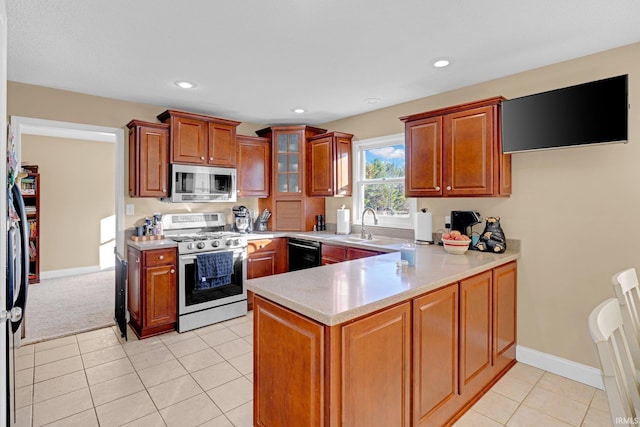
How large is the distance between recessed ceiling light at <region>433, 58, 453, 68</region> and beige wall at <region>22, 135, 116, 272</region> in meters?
6.10

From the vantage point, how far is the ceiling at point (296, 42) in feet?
6.34

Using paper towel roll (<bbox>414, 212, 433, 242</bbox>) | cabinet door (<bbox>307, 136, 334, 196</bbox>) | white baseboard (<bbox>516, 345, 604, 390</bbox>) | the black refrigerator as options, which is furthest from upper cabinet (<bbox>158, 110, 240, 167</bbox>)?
white baseboard (<bbox>516, 345, 604, 390</bbox>)

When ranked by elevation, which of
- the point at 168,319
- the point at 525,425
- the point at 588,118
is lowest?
the point at 525,425

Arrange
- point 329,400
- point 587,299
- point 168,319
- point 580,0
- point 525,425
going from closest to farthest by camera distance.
A: point 329,400, point 580,0, point 525,425, point 587,299, point 168,319

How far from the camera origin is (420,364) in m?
1.80

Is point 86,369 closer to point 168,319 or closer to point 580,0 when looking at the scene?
point 168,319

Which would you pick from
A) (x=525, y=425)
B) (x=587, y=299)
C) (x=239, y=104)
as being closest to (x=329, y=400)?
(x=525, y=425)

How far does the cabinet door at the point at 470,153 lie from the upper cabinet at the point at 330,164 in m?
1.53

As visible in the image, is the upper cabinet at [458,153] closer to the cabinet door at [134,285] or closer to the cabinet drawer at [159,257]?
the cabinet drawer at [159,257]

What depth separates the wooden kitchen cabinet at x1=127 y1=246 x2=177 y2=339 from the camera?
326cm

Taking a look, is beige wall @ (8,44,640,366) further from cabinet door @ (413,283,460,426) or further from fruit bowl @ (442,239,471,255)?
cabinet door @ (413,283,460,426)

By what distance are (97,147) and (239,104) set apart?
4.00 metres

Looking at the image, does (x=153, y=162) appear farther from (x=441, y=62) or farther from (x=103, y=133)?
(x=441, y=62)

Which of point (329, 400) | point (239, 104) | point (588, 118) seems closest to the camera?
point (329, 400)
